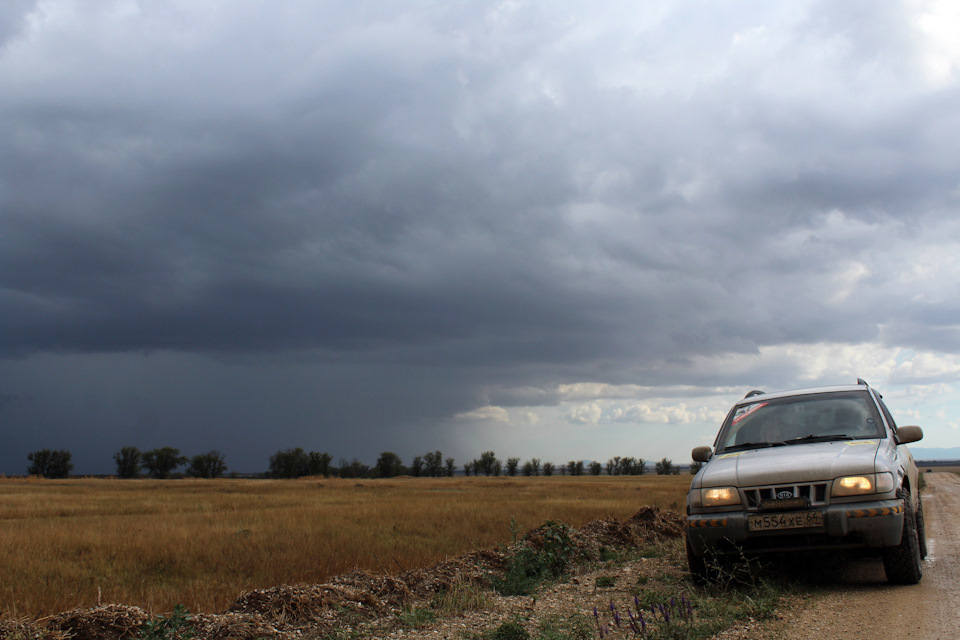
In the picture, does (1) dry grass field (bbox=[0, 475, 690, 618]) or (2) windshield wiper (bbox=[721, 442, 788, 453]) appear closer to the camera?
(2) windshield wiper (bbox=[721, 442, 788, 453])

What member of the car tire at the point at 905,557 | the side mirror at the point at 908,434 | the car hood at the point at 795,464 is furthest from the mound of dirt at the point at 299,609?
A: the side mirror at the point at 908,434

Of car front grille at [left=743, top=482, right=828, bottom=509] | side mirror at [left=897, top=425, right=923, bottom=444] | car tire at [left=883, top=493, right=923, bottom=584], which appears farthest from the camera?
side mirror at [left=897, top=425, right=923, bottom=444]

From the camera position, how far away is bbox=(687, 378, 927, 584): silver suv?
5859 mm

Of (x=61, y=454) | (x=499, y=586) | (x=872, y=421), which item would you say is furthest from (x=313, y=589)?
(x=61, y=454)

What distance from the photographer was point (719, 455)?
7449 millimetres

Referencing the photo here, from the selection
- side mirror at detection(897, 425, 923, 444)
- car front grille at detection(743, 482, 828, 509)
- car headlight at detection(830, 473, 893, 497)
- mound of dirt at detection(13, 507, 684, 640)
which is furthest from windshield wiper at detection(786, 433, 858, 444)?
mound of dirt at detection(13, 507, 684, 640)

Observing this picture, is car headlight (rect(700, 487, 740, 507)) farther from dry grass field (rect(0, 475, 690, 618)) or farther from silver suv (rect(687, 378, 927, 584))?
dry grass field (rect(0, 475, 690, 618))

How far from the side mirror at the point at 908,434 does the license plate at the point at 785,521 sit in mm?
2035

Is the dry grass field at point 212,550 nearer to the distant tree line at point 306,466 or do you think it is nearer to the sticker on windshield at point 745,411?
the sticker on windshield at point 745,411

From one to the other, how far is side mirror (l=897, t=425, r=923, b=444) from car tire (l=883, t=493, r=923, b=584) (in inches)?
34.5

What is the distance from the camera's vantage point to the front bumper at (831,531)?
19.1 ft

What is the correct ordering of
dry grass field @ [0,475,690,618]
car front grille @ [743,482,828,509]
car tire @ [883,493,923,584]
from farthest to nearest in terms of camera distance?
dry grass field @ [0,475,690,618] → car tire @ [883,493,923,584] → car front grille @ [743,482,828,509]

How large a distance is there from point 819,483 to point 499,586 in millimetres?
3592

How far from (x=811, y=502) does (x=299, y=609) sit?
492cm
